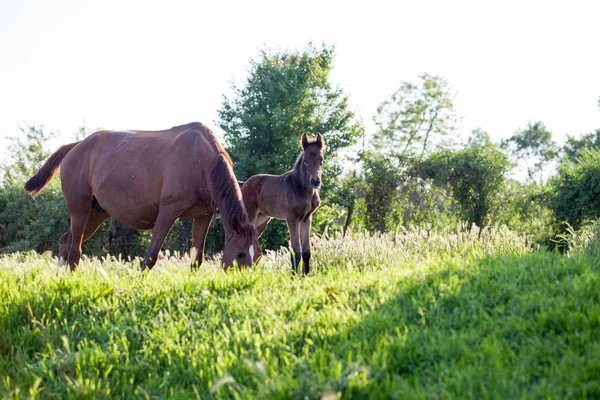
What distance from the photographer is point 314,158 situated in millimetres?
9977

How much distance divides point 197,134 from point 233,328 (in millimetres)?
4740

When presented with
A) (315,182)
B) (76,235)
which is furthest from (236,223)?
(76,235)

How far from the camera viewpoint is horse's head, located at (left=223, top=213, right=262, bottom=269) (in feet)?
23.5

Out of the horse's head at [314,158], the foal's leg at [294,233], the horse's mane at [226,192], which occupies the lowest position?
the foal's leg at [294,233]

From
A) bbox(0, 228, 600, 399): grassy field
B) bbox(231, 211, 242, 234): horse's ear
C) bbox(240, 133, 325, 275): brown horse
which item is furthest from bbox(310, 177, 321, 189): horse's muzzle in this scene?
bbox(0, 228, 600, 399): grassy field

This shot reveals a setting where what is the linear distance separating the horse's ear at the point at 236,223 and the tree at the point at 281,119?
38.8 ft

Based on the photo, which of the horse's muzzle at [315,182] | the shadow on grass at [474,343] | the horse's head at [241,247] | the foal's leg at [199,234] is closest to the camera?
the shadow on grass at [474,343]

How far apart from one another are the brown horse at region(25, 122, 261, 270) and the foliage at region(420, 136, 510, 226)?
39.9ft

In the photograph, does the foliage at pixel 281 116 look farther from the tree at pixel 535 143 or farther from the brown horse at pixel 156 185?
the tree at pixel 535 143

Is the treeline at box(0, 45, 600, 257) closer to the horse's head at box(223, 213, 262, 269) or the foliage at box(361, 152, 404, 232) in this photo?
the foliage at box(361, 152, 404, 232)

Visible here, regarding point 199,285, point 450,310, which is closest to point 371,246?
point 199,285

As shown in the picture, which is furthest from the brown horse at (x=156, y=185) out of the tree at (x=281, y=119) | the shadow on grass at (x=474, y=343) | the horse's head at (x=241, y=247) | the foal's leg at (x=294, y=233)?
the tree at (x=281, y=119)

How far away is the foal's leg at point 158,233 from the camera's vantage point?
812 cm

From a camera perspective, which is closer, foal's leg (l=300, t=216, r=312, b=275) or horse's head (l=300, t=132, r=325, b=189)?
horse's head (l=300, t=132, r=325, b=189)
